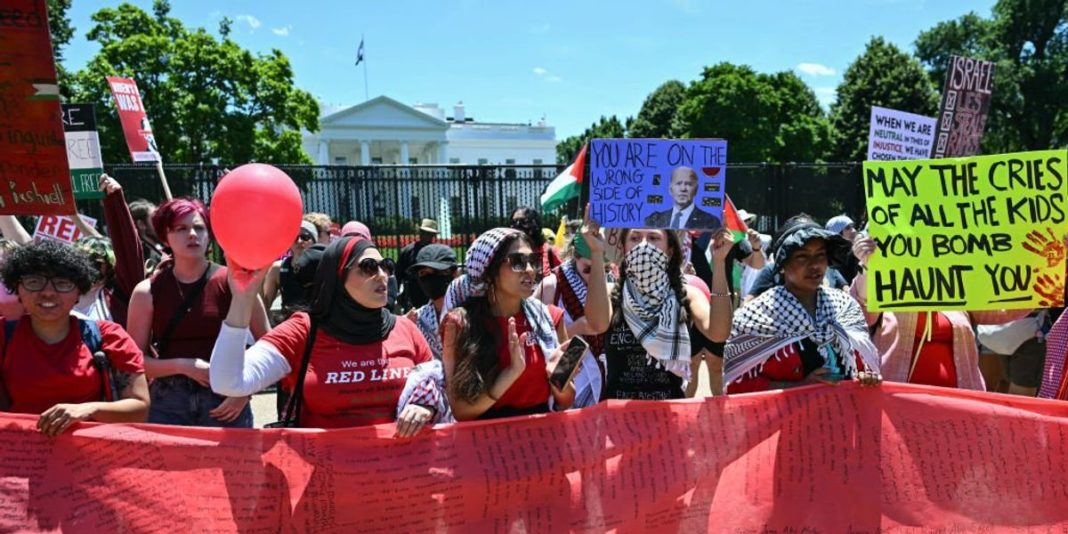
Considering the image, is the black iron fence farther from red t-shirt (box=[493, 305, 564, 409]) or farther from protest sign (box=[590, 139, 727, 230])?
red t-shirt (box=[493, 305, 564, 409])

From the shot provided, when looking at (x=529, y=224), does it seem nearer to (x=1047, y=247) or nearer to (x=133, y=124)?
(x=1047, y=247)

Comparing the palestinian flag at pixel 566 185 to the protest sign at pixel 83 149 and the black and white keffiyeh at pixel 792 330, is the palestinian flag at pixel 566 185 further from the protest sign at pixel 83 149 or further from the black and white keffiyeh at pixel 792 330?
the protest sign at pixel 83 149

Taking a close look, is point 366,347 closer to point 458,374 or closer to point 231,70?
point 458,374

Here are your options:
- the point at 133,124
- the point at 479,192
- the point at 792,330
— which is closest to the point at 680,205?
the point at 792,330

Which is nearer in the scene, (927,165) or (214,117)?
(927,165)

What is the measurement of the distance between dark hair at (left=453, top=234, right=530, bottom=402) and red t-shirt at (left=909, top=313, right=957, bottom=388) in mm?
2202

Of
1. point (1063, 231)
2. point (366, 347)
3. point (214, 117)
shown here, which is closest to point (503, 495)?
point (366, 347)

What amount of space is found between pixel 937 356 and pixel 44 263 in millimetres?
4043

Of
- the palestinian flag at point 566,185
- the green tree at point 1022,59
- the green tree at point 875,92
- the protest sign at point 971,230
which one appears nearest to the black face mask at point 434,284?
the palestinian flag at point 566,185

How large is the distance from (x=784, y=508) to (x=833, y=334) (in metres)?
0.76

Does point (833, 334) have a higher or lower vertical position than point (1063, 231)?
lower

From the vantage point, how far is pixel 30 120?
296 centimetres

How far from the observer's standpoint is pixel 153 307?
342cm

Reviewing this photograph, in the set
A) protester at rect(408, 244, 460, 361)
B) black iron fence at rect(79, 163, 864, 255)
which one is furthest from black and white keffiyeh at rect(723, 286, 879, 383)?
black iron fence at rect(79, 163, 864, 255)
